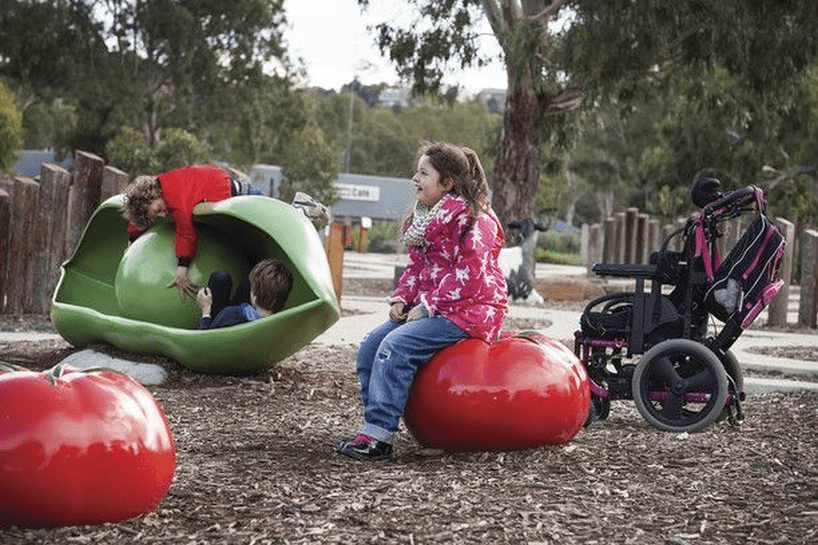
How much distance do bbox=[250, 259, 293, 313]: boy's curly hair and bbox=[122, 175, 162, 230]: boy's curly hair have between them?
0.88 m

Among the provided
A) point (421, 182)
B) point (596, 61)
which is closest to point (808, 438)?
point (421, 182)

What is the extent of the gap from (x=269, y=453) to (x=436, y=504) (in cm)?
125

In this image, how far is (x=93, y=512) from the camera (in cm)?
402

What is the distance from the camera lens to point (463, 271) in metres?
5.73

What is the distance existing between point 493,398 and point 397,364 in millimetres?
A: 459

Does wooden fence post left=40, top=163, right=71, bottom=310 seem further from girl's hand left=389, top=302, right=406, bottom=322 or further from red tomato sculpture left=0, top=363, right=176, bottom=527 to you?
red tomato sculpture left=0, top=363, right=176, bottom=527

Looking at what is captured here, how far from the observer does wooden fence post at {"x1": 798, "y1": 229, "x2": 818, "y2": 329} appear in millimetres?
15281

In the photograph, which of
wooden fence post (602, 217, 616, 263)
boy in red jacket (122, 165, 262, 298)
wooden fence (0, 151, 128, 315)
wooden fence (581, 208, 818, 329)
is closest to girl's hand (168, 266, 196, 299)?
boy in red jacket (122, 165, 262, 298)

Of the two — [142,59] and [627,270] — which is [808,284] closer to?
[627,270]

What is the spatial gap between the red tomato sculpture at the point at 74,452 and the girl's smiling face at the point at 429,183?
6.84ft

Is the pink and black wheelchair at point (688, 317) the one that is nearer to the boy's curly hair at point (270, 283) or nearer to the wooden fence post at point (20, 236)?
the boy's curly hair at point (270, 283)

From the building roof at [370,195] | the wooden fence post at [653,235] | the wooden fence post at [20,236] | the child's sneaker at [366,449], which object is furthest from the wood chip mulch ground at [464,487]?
the building roof at [370,195]

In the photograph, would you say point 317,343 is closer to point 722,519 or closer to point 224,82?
point 722,519

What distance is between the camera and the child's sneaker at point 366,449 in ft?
18.1
